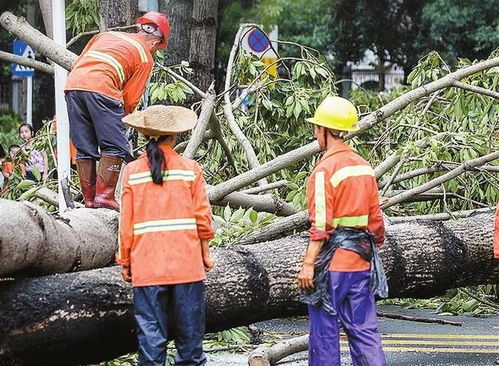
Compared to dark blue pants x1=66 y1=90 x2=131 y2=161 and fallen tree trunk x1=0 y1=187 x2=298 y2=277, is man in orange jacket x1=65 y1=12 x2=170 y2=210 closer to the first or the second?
dark blue pants x1=66 y1=90 x2=131 y2=161

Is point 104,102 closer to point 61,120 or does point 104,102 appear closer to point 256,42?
point 61,120

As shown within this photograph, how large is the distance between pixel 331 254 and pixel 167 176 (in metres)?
1.04

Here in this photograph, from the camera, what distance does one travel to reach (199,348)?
6320 mm

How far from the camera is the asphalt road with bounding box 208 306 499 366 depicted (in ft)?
28.6

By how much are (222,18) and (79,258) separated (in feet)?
63.8

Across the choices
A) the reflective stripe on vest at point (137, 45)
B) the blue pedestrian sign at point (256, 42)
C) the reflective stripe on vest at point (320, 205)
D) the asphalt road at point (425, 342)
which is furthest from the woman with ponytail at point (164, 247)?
the blue pedestrian sign at point (256, 42)

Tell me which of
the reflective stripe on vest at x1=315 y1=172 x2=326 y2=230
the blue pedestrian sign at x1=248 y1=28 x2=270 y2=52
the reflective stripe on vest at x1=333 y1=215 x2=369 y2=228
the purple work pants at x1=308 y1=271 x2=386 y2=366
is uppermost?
the blue pedestrian sign at x1=248 y1=28 x2=270 y2=52

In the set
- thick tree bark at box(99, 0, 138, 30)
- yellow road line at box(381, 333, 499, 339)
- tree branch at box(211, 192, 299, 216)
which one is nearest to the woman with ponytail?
tree branch at box(211, 192, 299, 216)

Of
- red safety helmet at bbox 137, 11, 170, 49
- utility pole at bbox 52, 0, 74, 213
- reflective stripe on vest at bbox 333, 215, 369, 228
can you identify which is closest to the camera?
reflective stripe on vest at bbox 333, 215, 369, 228

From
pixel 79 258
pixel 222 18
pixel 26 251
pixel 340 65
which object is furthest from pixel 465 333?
pixel 340 65

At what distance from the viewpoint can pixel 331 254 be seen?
22.0 feet

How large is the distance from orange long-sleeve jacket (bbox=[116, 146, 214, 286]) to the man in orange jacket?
4.65 ft

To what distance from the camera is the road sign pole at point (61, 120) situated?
8.38m

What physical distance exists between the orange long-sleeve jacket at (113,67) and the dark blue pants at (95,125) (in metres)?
0.06
